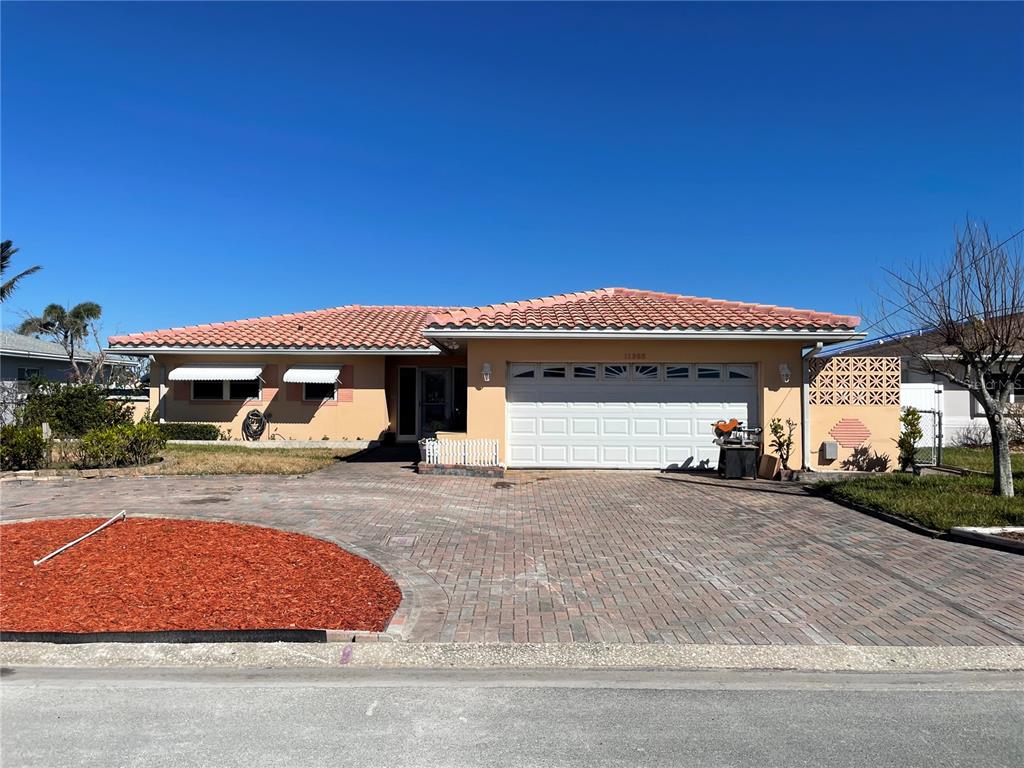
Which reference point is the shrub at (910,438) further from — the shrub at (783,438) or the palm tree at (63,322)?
the palm tree at (63,322)

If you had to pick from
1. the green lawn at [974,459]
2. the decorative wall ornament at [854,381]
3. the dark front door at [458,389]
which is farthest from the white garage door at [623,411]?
the dark front door at [458,389]

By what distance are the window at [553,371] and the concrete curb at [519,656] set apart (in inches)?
373

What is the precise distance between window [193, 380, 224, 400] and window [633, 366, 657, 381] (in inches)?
463

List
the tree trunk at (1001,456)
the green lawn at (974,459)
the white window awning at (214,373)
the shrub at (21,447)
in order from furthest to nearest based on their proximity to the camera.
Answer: the white window awning at (214,373) < the green lawn at (974,459) < the shrub at (21,447) < the tree trunk at (1001,456)

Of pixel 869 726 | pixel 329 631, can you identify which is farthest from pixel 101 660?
pixel 869 726

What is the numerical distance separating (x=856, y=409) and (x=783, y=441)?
1603mm

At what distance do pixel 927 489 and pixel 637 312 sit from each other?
20.6 ft

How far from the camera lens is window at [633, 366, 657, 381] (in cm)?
1423

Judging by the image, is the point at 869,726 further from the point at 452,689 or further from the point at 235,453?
the point at 235,453

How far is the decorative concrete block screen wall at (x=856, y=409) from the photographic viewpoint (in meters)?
13.4

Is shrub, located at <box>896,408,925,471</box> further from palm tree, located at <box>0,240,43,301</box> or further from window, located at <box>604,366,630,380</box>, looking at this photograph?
palm tree, located at <box>0,240,43,301</box>

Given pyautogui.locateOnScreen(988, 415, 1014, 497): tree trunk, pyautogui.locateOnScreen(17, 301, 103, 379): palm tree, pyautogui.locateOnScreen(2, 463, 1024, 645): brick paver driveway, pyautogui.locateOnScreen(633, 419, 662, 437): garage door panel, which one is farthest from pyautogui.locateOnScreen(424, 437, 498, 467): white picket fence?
pyautogui.locateOnScreen(17, 301, 103, 379): palm tree

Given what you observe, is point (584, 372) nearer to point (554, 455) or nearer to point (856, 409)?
point (554, 455)

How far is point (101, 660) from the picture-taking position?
15.5 ft
